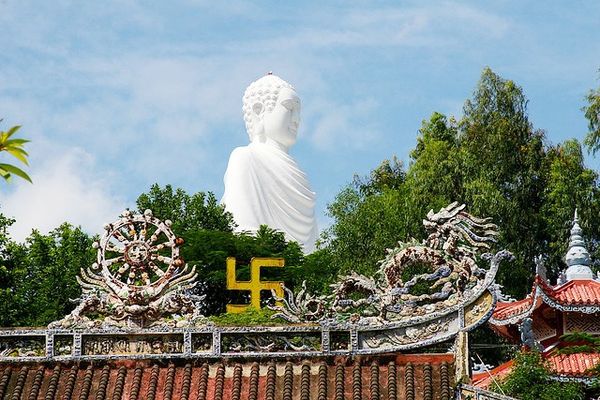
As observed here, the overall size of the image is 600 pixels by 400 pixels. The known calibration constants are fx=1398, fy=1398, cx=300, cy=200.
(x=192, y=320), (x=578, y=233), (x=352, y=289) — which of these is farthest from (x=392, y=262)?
(x=578, y=233)

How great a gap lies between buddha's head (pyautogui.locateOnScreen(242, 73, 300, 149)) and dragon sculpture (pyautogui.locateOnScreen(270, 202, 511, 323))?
2252 cm

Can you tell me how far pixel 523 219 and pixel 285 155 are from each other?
8.93 metres

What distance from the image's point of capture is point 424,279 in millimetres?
14930

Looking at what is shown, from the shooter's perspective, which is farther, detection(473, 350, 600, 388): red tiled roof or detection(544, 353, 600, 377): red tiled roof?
detection(544, 353, 600, 377): red tiled roof

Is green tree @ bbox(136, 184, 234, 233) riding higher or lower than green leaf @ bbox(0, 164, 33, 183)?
higher

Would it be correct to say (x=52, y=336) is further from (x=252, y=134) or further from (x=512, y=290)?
(x=252, y=134)

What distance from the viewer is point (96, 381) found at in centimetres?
1451

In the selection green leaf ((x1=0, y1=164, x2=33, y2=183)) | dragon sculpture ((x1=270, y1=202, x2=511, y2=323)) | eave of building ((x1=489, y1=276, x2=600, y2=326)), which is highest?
eave of building ((x1=489, y1=276, x2=600, y2=326))

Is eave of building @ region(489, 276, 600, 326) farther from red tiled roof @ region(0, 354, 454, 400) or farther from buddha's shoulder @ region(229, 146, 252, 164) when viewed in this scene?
buddha's shoulder @ region(229, 146, 252, 164)

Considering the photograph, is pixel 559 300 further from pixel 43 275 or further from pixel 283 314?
pixel 43 275

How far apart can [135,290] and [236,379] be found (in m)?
1.51

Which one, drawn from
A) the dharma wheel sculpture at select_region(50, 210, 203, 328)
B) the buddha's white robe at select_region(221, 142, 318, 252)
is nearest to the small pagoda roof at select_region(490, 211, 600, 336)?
the dharma wheel sculpture at select_region(50, 210, 203, 328)

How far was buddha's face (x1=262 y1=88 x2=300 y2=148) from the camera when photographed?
3766 centimetres

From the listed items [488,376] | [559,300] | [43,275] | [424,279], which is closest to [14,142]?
[424,279]
